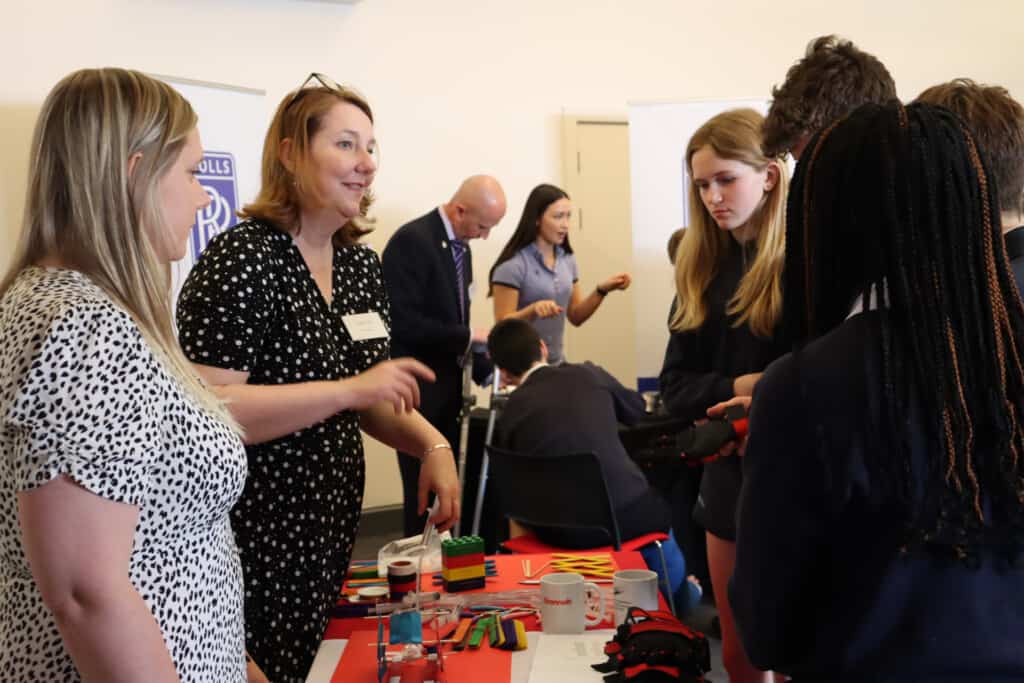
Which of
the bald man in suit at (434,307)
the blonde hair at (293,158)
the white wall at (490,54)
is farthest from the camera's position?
the white wall at (490,54)

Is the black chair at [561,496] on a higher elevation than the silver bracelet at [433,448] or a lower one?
lower

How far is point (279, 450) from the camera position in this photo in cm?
169

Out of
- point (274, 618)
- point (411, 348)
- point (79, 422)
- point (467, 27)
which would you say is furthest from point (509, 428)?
point (467, 27)

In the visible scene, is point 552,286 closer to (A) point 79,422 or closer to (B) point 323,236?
(B) point 323,236

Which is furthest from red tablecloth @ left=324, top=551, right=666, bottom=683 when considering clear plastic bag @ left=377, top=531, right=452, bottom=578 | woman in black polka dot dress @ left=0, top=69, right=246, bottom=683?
woman in black polka dot dress @ left=0, top=69, right=246, bottom=683

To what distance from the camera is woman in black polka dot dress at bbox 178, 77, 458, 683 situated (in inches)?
63.6

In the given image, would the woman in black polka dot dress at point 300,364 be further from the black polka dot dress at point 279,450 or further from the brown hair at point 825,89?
the brown hair at point 825,89

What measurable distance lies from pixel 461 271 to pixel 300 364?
2634mm

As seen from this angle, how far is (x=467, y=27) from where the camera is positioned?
18.0 ft

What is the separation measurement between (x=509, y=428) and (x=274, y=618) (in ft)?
4.69

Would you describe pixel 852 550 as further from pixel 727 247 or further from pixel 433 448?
pixel 727 247

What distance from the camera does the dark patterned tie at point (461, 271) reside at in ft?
14.0

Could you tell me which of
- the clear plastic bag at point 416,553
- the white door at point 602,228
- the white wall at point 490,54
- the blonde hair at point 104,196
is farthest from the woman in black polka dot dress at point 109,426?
the white door at point 602,228

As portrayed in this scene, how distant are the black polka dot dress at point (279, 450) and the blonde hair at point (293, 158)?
0.04 meters
